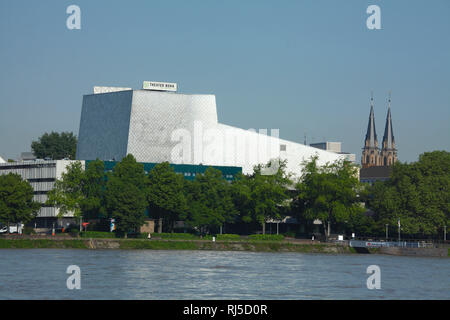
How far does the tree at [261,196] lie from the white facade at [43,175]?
28.7 meters

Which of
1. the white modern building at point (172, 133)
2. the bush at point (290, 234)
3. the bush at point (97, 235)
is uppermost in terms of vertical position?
the white modern building at point (172, 133)

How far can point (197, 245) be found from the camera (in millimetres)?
121562

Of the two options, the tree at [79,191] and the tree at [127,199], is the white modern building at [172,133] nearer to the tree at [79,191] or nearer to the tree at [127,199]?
the tree at [79,191]

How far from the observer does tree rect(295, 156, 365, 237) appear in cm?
14012

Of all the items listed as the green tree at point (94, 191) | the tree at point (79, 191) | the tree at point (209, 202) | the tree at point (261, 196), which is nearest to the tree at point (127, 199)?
the green tree at point (94, 191)

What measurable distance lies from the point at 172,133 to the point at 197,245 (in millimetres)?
44747

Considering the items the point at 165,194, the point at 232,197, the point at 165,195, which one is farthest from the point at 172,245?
the point at 232,197

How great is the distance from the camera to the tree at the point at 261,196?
139750 mm

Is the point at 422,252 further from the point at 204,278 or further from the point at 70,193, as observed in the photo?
the point at 204,278

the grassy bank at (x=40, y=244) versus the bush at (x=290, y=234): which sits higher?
the bush at (x=290, y=234)

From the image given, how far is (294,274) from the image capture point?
7694cm

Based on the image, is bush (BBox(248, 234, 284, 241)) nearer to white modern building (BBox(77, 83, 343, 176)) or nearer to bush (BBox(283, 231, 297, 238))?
bush (BBox(283, 231, 297, 238))

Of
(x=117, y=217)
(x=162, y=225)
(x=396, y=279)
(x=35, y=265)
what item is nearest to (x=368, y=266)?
(x=396, y=279)

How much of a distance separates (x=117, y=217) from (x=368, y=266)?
4437 centimetres
